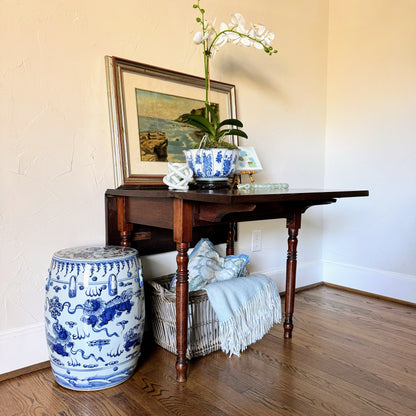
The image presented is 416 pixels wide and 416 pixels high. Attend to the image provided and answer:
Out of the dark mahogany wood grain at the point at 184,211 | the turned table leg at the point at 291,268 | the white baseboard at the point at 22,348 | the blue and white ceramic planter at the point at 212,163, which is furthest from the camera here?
the turned table leg at the point at 291,268

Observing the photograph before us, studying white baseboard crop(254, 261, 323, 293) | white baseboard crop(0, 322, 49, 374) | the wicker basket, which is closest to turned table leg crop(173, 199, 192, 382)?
the wicker basket

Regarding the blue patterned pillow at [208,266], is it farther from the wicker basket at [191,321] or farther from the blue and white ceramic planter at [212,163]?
the blue and white ceramic planter at [212,163]

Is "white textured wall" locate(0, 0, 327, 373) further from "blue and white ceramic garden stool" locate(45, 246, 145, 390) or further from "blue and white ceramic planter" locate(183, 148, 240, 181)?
"blue and white ceramic planter" locate(183, 148, 240, 181)

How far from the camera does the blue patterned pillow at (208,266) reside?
158 centimetres

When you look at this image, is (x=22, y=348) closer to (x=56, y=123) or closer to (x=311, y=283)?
(x=56, y=123)

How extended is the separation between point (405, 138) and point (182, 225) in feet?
5.26

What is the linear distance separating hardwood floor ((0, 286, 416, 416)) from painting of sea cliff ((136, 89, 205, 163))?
849 mm

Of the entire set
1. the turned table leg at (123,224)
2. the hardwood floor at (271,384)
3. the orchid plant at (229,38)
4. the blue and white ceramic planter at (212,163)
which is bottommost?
the hardwood floor at (271,384)

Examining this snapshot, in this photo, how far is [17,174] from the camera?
1315mm

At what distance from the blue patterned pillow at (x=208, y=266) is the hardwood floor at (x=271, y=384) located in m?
0.30

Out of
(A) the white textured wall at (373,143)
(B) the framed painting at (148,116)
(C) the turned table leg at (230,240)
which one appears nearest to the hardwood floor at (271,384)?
(C) the turned table leg at (230,240)

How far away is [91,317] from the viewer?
1159mm

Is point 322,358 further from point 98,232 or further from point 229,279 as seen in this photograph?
point 98,232

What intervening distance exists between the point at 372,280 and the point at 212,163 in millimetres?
Result: 1471
